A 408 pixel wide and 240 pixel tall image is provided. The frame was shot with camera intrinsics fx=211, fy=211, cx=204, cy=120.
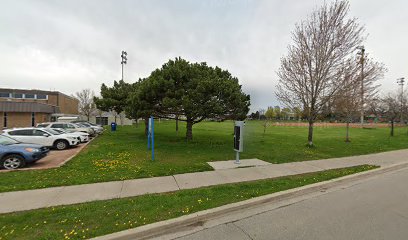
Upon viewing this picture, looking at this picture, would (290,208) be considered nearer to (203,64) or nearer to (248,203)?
(248,203)

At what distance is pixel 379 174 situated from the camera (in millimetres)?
7484

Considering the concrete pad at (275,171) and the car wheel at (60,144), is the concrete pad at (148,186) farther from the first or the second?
the car wheel at (60,144)

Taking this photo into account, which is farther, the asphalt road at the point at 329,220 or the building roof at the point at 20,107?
the building roof at the point at 20,107

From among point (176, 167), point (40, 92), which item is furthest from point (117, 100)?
point (40, 92)

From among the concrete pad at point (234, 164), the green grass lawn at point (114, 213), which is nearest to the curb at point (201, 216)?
the green grass lawn at point (114, 213)

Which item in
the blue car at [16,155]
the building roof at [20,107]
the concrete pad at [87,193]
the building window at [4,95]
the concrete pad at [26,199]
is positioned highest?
the building window at [4,95]

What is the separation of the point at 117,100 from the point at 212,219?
20134 millimetres

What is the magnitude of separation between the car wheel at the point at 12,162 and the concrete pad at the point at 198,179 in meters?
5.92

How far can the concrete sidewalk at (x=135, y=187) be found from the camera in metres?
4.65

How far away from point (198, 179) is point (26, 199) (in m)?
4.15

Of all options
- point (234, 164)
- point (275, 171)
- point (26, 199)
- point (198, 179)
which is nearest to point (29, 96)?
point (26, 199)

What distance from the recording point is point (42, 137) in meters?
11.9

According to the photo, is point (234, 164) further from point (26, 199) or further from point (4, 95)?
point (4, 95)

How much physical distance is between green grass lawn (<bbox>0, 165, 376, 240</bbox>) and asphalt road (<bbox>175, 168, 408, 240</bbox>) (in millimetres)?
716
